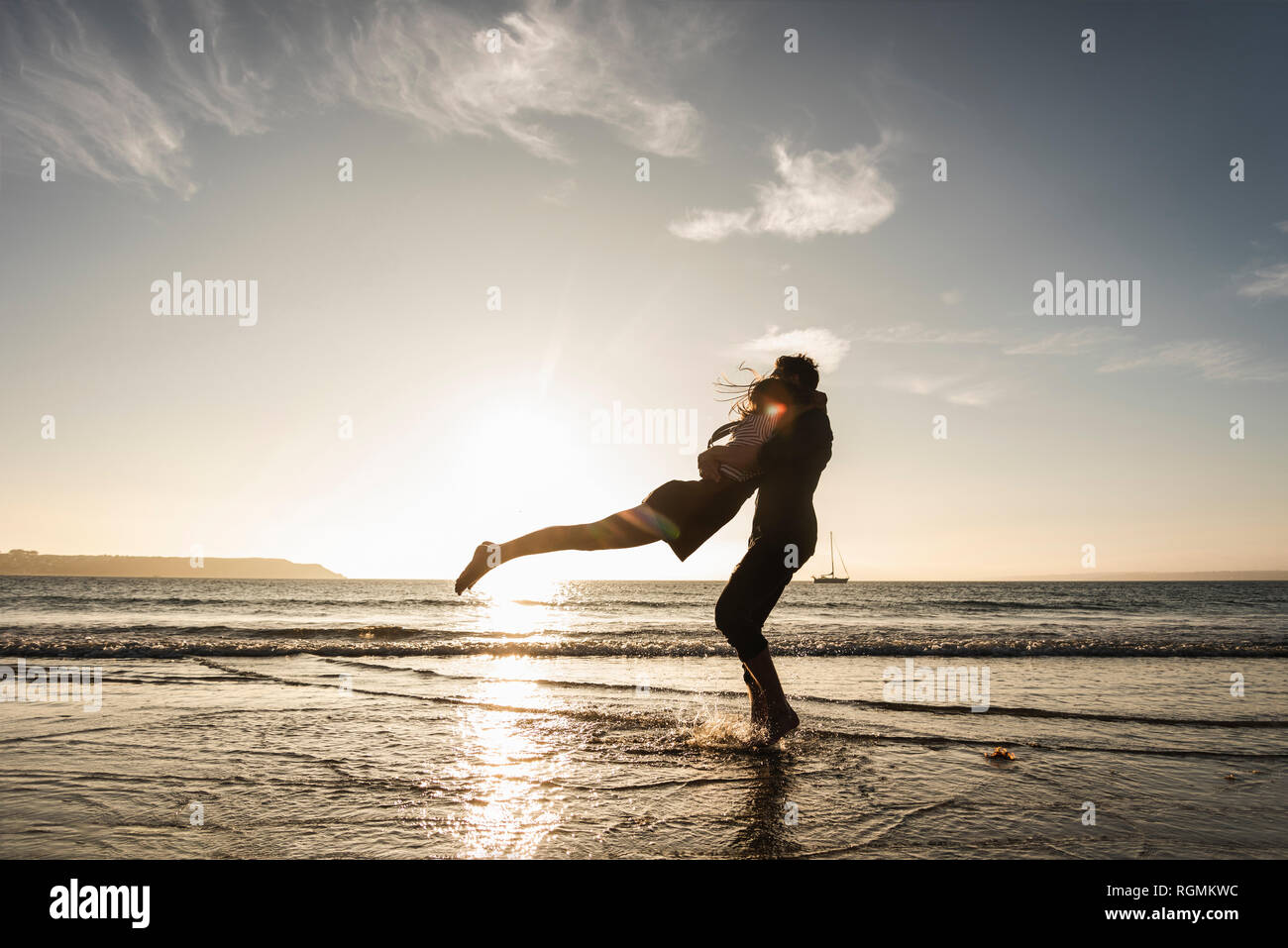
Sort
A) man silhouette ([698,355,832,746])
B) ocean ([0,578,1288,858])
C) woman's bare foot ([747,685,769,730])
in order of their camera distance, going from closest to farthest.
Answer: ocean ([0,578,1288,858])
man silhouette ([698,355,832,746])
woman's bare foot ([747,685,769,730])

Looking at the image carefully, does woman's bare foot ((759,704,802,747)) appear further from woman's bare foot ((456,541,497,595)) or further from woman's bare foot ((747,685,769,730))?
woman's bare foot ((456,541,497,595))

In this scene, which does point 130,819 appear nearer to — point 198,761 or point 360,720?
point 198,761

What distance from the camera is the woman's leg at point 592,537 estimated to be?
4375mm

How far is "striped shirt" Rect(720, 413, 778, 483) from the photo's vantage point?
14.8 feet

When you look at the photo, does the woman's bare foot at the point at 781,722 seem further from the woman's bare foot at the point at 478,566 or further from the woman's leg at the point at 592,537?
the woman's bare foot at the point at 478,566

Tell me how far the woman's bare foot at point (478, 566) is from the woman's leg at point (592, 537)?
0.05 m

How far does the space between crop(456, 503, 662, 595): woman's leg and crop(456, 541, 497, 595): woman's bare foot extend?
5 cm

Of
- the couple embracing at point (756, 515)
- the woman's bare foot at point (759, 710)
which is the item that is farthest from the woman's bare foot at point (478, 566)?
the woman's bare foot at point (759, 710)

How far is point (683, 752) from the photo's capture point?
15.4 feet

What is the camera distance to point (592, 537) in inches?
172

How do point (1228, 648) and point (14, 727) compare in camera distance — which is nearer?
point (14, 727)

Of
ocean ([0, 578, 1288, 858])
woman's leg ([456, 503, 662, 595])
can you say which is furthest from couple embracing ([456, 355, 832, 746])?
ocean ([0, 578, 1288, 858])
